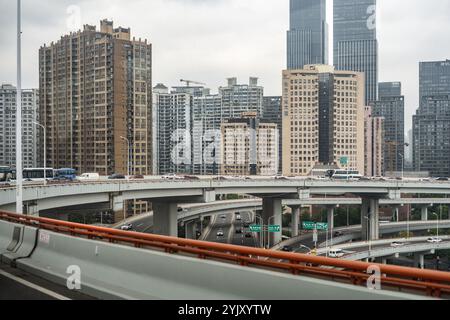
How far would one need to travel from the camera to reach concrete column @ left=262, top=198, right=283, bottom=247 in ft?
238

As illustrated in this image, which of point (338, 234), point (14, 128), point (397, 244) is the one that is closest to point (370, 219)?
point (397, 244)

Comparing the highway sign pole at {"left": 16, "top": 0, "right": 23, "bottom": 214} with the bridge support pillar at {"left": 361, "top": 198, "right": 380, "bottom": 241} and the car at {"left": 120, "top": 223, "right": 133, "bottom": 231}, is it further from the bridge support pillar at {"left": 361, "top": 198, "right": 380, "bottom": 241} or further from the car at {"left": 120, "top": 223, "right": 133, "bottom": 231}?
the bridge support pillar at {"left": 361, "top": 198, "right": 380, "bottom": 241}

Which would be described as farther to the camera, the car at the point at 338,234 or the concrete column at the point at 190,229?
the car at the point at 338,234

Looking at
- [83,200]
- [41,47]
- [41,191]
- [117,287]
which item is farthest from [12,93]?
[117,287]

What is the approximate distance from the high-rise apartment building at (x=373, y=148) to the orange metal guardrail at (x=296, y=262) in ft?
489

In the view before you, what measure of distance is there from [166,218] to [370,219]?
3893cm

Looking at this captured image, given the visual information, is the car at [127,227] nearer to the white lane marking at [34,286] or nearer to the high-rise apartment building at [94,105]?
the high-rise apartment building at [94,105]

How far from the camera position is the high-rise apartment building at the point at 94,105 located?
86037mm

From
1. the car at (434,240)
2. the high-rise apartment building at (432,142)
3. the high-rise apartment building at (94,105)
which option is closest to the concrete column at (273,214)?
the car at (434,240)

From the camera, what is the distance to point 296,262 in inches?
269

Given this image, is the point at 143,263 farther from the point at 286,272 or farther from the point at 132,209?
the point at 132,209

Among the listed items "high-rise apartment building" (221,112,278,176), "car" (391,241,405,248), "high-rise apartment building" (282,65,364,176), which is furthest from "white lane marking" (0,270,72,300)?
"high-rise apartment building" (282,65,364,176)
